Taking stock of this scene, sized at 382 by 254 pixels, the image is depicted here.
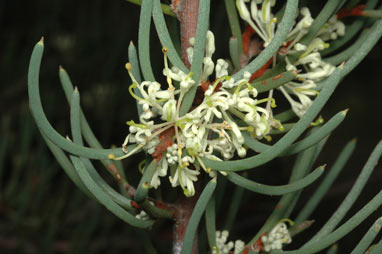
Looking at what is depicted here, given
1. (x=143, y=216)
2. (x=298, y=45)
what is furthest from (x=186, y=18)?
(x=143, y=216)

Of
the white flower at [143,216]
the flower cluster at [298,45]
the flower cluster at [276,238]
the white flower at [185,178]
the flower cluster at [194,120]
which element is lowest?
the flower cluster at [276,238]

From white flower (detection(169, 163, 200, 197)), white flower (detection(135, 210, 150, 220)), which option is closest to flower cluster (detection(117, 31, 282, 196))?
white flower (detection(169, 163, 200, 197))

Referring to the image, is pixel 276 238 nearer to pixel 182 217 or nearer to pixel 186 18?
pixel 182 217

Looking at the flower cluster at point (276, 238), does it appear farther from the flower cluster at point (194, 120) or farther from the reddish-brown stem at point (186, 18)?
the reddish-brown stem at point (186, 18)

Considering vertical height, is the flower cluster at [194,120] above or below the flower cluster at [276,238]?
above

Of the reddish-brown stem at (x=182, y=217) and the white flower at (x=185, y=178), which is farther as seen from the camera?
the reddish-brown stem at (x=182, y=217)

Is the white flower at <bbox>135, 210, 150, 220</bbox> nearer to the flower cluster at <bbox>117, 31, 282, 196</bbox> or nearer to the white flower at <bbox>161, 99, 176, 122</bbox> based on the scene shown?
the flower cluster at <bbox>117, 31, 282, 196</bbox>

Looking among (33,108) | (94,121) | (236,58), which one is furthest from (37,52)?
(94,121)

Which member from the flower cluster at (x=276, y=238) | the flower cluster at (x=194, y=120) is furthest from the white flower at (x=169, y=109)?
the flower cluster at (x=276, y=238)
